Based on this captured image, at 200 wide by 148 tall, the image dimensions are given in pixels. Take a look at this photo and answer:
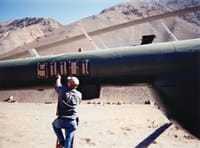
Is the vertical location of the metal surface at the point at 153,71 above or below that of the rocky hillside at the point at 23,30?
above

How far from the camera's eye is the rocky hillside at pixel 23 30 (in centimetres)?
6112

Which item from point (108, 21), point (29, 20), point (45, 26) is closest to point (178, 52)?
point (108, 21)

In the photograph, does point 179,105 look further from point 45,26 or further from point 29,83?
point 45,26

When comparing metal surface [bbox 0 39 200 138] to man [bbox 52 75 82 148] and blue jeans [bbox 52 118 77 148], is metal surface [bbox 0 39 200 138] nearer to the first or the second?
man [bbox 52 75 82 148]

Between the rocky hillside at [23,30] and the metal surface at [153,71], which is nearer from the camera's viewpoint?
the metal surface at [153,71]

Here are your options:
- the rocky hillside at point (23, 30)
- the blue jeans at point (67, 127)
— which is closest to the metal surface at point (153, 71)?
the blue jeans at point (67, 127)

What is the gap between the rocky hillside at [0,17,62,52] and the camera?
201ft

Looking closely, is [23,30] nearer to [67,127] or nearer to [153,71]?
[67,127]

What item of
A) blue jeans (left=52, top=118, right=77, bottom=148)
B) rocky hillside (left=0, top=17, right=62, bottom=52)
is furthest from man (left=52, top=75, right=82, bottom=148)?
rocky hillside (left=0, top=17, right=62, bottom=52)

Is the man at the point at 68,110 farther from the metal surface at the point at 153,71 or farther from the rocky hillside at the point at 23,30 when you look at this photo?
the rocky hillside at the point at 23,30

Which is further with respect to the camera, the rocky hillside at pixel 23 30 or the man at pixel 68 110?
the rocky hillside at pixel 23 30

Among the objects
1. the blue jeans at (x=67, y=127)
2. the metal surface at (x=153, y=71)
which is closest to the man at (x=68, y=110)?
the blue jeans at (x=67, y=127)

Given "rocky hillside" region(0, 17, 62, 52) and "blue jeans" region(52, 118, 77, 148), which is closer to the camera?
"blue jeans" region(52, 118, 77, 148)

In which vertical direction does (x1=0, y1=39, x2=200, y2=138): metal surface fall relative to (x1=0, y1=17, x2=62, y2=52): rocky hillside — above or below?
above
